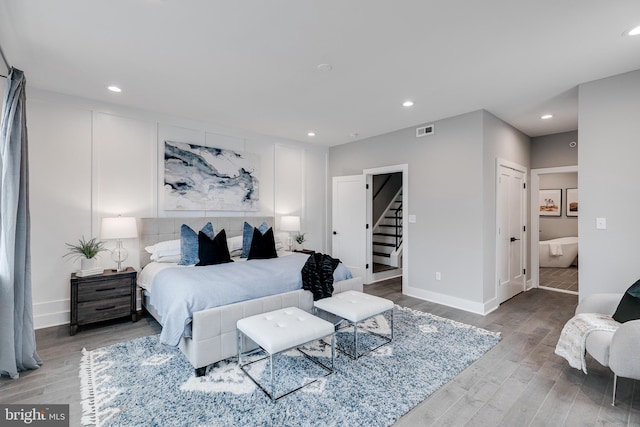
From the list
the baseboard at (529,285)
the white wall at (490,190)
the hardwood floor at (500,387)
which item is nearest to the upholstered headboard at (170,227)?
the hardwood floor at (500,387)

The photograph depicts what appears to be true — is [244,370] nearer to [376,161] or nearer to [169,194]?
[169,194]

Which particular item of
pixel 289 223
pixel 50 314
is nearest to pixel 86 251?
pixel 50 314

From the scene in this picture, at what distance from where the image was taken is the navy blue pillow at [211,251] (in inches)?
142

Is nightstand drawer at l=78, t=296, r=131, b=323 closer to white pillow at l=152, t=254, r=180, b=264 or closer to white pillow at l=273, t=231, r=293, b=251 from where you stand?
white pillow at l=152, t=254, r=180, b=264

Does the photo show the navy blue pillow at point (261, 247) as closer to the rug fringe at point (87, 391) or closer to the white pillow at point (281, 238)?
the white pillow at point (281, 238)

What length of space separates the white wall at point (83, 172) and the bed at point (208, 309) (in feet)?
0.68

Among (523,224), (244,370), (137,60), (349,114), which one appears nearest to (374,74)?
(349,114)

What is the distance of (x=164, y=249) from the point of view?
3.80 meters

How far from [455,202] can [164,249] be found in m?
4.00

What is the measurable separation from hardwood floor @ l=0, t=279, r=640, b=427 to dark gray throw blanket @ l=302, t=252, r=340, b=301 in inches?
53.5

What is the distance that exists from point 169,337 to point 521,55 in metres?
3.88

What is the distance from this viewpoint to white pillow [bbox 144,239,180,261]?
3.79m

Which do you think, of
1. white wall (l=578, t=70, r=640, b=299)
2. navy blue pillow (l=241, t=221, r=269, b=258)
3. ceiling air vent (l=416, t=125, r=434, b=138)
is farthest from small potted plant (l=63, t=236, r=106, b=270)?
white wall (l=578, t=70, r=640, b=299)

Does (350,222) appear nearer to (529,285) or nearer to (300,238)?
(300,238)
